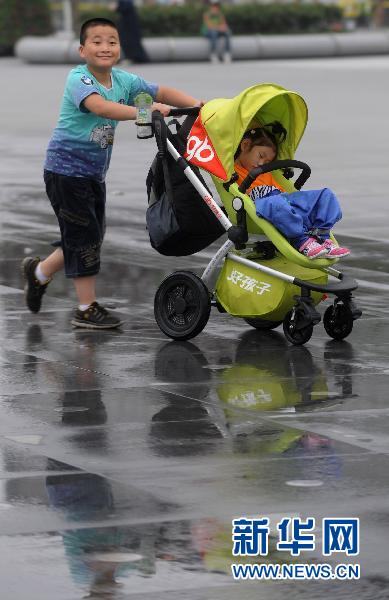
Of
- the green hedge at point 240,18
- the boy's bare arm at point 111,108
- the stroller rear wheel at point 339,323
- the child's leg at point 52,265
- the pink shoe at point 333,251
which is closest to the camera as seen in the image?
the pink shoe at point 333,251

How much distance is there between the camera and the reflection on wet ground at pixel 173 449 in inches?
206

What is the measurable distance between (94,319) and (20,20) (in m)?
35.0

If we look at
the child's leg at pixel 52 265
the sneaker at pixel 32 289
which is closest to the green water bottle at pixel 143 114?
the child's leg at pixel 52 265

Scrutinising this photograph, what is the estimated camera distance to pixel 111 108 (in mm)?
9008

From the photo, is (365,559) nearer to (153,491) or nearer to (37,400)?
(153,491)

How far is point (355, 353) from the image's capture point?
8.77 m

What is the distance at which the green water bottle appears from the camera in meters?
8.88

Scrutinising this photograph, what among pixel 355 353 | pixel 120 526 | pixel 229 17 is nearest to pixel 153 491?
pixel 120 526

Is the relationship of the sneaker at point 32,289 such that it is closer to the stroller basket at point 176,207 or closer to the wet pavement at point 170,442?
the wet pavement at point 170,442

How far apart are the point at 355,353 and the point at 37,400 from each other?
196 cm

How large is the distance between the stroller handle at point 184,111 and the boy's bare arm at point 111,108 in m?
0.07

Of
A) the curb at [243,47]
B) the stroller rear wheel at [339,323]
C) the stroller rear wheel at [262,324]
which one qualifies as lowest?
the curb at [243,47]

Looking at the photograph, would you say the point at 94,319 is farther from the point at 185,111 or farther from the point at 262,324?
the point at 185,111

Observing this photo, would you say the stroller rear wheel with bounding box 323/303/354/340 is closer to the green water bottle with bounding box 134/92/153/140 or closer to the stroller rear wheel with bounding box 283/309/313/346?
the stroller rear wheel with bounding box 283/309/313/346
